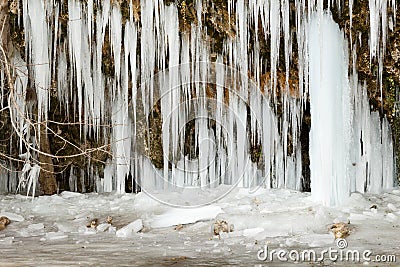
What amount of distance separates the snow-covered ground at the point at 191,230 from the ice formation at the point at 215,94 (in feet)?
2.58

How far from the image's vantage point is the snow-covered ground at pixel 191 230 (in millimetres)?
5504

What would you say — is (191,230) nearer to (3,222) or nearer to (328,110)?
(328,110)

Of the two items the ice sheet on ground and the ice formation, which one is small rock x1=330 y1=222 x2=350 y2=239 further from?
the ice sheet on ground

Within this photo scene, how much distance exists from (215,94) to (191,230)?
14.2 ft

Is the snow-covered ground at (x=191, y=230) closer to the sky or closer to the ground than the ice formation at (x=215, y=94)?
closer to the ground

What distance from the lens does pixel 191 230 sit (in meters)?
7.06

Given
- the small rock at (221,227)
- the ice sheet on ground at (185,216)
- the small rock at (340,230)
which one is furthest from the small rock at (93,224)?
the small rock at (340,230)

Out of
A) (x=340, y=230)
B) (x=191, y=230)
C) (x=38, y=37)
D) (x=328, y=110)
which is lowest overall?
(x=191, y=230)

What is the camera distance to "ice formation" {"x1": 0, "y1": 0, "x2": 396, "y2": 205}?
777 cm

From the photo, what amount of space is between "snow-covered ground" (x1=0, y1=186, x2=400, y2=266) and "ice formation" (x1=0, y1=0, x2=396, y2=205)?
0.79m

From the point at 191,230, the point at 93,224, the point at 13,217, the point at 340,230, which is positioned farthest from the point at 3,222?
the point at 340,230

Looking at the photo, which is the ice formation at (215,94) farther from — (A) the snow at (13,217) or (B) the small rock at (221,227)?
(B) the small rock at (221,227)

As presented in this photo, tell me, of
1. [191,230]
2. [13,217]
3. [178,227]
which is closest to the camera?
[191,230]

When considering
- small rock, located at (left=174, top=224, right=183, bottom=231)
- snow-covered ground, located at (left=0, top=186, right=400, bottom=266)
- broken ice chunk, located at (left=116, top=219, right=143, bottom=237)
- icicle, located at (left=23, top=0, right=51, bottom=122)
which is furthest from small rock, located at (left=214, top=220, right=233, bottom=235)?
icicle, located at (left=23, top=0, right=51, bottom=122)
